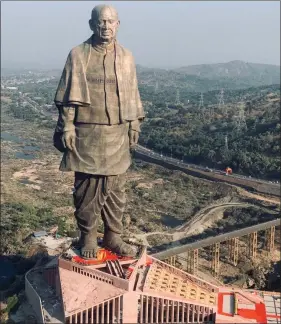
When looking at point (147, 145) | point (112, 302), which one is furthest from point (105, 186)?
point (147, 145)

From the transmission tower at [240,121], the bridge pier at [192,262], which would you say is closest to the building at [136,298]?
the bridge pier at [192,262]

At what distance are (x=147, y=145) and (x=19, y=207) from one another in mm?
29655

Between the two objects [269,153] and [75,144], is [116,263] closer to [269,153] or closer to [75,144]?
[75,144]

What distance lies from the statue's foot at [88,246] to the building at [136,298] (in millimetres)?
445

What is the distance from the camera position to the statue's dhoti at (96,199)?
46.3 ft

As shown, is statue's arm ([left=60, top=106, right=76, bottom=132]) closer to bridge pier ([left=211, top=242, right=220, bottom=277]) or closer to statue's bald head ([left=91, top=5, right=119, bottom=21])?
statue's bald head ([left=91, top=5, right=119, bottom=21])

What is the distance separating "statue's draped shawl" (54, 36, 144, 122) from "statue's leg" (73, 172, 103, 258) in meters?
2.06

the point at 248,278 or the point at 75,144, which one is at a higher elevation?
the point at 75,144

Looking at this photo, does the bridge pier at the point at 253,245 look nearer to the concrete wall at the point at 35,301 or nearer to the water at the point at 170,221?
the water at the point at 170,221

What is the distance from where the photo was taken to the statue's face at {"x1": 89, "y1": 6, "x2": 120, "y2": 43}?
12602 mm

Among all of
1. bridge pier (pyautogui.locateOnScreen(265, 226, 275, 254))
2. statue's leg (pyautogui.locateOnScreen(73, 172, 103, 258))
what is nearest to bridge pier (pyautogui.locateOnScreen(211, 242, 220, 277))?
bridge pier (pyautogui.locateOnScreen(265, 226, 275, 254))

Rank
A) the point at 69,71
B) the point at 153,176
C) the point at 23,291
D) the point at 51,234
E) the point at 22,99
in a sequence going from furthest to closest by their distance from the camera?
1. the point at 22,99
2. the point at 153,176
3. the point at 51,234
4. the point at 23,291
5. the point at 69,71

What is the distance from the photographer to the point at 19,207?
3216 cm

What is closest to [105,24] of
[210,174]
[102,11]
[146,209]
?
[102,11]
